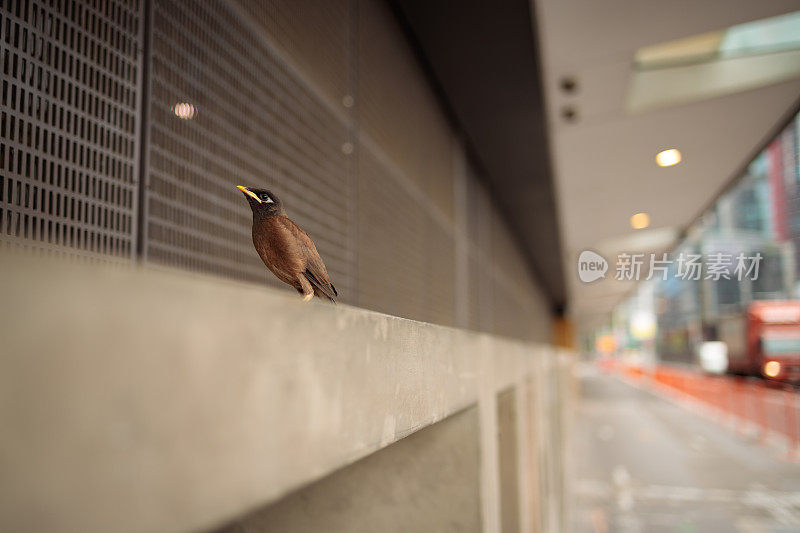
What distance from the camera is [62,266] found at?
1.02 feet

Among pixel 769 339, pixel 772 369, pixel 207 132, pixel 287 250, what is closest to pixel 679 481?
pixel 772 369

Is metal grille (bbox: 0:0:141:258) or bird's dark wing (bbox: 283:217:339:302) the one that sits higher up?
metal grille (bbox: 0:0:141:258)

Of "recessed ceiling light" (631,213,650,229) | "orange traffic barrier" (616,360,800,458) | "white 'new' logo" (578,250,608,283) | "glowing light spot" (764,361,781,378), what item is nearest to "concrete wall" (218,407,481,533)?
"glowing light spot" (764,361,781,378)

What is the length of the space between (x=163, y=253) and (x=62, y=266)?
112 centimetres

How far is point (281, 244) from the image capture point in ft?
3.55

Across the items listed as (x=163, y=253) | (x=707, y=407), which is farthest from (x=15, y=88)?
(x=707, y=407)

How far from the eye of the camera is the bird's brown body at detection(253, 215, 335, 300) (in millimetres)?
1081

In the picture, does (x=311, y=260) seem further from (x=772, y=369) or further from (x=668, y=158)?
(x=772, y=369)

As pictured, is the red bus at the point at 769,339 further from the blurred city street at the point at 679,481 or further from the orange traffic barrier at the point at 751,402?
the blurred city street at the point at 679,481

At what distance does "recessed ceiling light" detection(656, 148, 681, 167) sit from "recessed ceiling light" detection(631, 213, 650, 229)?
2574 mm

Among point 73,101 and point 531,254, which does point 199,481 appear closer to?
point 73,101

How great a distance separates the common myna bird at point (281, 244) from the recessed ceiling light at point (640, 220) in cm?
890

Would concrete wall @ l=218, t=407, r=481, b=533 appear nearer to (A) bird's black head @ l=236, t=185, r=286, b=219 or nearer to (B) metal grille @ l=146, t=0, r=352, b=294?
(A) bird's black head @ l=236, t=185, r=286, b=219

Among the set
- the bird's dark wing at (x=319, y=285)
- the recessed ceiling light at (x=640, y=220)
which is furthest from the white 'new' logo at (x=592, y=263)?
the bird's dark wing at (x=319, y=285)
